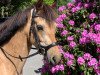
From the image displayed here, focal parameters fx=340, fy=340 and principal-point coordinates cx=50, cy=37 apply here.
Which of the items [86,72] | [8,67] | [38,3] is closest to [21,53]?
[8,67]

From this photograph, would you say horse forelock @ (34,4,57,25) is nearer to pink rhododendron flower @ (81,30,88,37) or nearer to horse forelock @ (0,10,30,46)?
horse forelock @ (0,10,30,46)

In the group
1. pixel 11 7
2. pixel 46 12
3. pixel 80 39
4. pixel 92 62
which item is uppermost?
pixel 46 12

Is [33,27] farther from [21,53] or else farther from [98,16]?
[98,16]

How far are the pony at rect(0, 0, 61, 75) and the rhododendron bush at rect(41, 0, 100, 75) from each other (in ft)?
2.17

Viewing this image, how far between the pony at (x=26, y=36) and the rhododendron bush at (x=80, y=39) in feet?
2.17

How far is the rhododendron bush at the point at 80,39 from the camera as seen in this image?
5.12 metres

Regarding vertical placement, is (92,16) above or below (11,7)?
above

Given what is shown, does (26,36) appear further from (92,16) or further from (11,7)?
(11,7)

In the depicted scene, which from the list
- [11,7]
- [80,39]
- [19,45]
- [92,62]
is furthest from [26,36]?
[11,7]

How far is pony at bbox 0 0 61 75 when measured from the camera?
14.8 ft

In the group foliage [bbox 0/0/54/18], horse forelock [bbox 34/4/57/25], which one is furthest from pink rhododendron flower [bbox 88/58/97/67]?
foliage [bbox 0/0/54/18]

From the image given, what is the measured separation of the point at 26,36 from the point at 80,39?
3.11 ft

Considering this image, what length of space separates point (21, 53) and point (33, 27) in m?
0.43

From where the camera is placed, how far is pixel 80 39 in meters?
5.18
